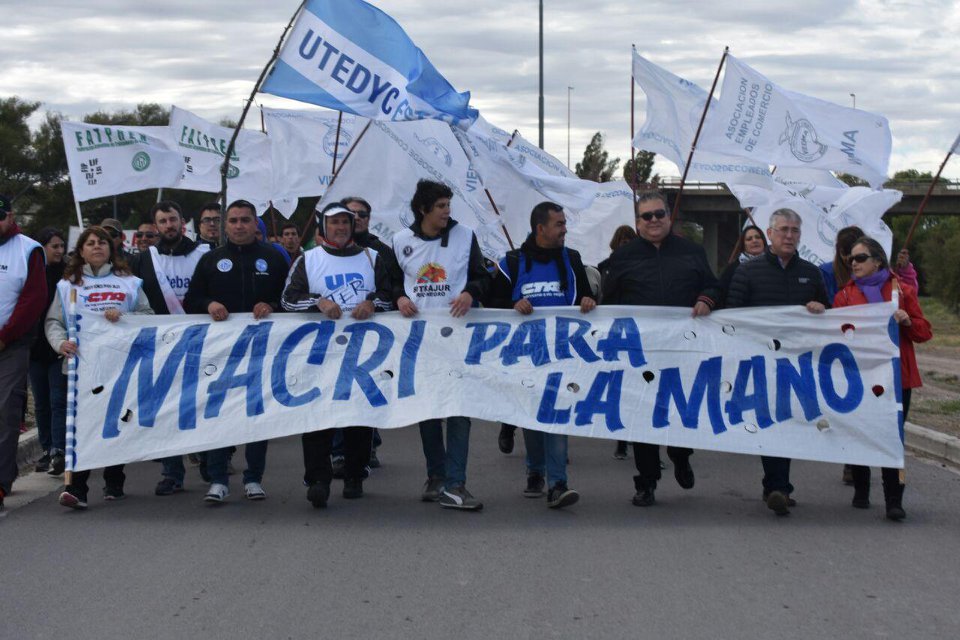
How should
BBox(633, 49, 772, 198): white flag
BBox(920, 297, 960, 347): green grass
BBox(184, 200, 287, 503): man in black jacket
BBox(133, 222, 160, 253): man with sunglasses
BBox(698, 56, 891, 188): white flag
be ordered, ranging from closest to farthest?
BBox(184, 200, 287, 503): man in black jacket, BBox(133, 222, 160, 253): man with sunglasses, BBox(698, 56, 891, 188): white flag, BBox(633, 49, 772, 198): white flag, BBox(920, 297, 960, 347): green grass

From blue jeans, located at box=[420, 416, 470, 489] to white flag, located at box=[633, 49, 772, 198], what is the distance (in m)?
6.09

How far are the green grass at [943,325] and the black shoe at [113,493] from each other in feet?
75.1

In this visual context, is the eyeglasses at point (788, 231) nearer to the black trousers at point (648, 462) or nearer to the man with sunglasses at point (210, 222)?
the black trousers at point (648, 462)

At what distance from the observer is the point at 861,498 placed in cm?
815

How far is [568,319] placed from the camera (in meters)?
8.45

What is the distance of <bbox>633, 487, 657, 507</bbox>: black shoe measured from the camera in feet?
26.7

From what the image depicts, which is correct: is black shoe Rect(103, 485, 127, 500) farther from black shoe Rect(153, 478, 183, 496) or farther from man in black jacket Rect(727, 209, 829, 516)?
man in black jacket Rect(727, 209, 829, 516)

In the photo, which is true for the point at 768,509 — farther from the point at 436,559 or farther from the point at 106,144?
the point at 106,144

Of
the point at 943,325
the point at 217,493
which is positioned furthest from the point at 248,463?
the point at 943,325

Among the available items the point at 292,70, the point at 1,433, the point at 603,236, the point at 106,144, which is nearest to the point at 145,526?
the point at 1,433

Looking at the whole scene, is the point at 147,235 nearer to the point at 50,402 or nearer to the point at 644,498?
the point at 50,402

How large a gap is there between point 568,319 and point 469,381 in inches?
30.2

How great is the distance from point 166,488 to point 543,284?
285 centimetres

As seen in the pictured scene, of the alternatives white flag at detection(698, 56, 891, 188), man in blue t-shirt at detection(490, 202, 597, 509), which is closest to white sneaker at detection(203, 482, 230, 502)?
man in blue t-shirt at detection(490, 202, 597, 509)
